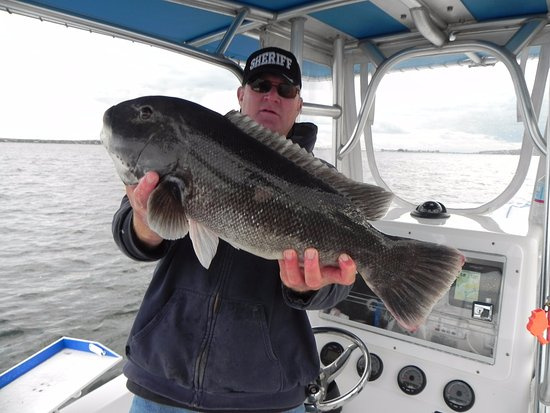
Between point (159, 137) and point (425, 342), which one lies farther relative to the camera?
point (425, 342)

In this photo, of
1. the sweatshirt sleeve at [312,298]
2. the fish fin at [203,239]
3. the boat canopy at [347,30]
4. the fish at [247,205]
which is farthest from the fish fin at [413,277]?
the boat canopy at [347,30]

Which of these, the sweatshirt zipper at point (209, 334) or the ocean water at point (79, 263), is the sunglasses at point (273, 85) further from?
the ocean water at point (79, 263)

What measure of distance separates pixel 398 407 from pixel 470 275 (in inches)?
52.2

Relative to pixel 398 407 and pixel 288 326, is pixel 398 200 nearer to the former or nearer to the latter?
pixel 398 407

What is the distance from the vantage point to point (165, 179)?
6.18ft

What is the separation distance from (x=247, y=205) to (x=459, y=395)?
2.75m

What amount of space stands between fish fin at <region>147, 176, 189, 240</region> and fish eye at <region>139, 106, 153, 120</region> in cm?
30

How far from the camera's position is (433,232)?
12.1 feet

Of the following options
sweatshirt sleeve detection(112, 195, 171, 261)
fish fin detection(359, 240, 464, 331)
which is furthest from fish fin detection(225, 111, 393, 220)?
sweatshirt sleeve detection(112, 195, 171, 261)

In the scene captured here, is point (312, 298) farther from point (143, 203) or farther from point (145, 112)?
point (145, 112)

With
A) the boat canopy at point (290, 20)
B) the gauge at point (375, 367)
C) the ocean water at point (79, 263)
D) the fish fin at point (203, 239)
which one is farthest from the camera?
the ocean water at point (79, 263)

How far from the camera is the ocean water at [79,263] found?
7.39 meters

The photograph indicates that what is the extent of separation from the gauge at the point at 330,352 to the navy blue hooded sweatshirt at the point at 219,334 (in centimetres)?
184

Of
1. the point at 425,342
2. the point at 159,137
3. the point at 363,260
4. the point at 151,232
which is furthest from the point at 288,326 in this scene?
the point at 425,342
